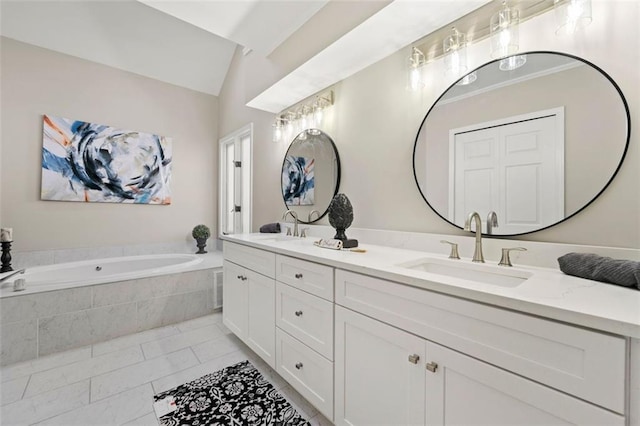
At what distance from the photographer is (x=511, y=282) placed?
1048 mm

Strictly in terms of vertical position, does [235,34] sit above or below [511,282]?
above

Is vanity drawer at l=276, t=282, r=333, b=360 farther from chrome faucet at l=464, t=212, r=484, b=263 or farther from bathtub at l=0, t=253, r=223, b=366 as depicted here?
bathtub at l=0, t=253, r=223, b=366

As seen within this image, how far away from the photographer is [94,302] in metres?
2.24

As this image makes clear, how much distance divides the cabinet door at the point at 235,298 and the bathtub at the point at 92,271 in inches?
32.6

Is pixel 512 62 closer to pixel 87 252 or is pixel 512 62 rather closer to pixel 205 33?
pixel 205 33

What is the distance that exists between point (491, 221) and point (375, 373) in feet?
2.81

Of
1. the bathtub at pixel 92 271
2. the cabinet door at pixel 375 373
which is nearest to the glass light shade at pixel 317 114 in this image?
the cabinet door at pixel 375 373

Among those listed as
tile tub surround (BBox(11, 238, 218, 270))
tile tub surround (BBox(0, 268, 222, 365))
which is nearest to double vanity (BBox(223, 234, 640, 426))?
tile tub surround (BBox(0, 268, 222, 365))

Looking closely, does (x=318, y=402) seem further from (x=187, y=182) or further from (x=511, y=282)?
(x=187, y=182)

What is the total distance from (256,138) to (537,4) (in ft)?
8.40

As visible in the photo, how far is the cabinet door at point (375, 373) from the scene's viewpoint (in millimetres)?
928

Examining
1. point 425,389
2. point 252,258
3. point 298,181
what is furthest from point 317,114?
point 425,389

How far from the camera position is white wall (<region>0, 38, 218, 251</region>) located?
2.62 m

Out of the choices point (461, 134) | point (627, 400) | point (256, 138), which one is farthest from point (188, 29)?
point (627, 400)
